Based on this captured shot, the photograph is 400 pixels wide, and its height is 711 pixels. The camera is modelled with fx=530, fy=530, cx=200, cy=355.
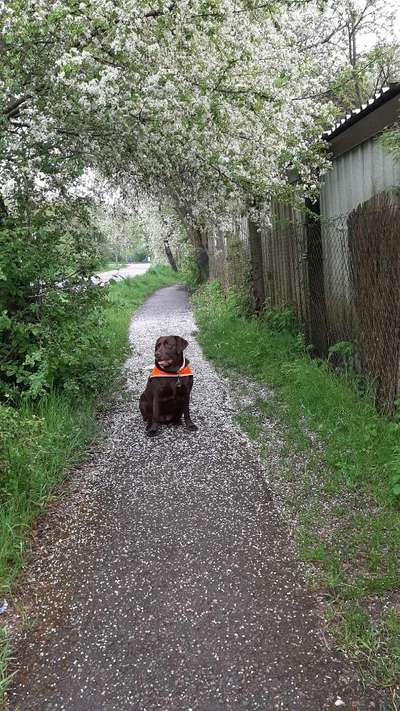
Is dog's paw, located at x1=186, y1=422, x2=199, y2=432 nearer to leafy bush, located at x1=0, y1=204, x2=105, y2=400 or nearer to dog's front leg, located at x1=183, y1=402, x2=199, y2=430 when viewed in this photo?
dog's front leg, located at x1=183, y1=402, x2=199, y2=430

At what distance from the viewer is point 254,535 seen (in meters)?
3.54

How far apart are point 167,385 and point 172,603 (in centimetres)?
284

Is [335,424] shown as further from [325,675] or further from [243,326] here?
[243,326]

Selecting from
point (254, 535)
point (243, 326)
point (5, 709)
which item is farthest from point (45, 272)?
point (243, 326)

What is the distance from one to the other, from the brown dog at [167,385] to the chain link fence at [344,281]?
1.92 meters

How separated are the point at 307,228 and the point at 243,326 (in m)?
3.27

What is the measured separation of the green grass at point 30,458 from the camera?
11.0 ft

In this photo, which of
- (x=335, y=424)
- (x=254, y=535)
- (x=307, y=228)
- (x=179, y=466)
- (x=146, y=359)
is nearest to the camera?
(x=254, y=535)

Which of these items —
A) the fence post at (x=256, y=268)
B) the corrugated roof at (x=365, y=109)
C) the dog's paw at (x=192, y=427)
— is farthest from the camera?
the fence post at (x=256, y=268)

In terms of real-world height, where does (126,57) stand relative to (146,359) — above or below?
above

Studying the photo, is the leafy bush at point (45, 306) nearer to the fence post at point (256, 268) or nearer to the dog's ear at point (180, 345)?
the dog's ear at point (180, 345)

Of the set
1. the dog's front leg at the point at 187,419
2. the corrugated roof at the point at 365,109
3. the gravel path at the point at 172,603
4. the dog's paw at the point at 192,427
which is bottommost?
the gravel path at the point at 172,603

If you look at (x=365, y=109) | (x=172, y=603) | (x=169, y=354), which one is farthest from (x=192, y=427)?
(x=365, y=109)

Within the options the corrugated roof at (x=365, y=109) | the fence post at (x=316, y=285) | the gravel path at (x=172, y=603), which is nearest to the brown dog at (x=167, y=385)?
the gravel path at (x=172, y=603)
